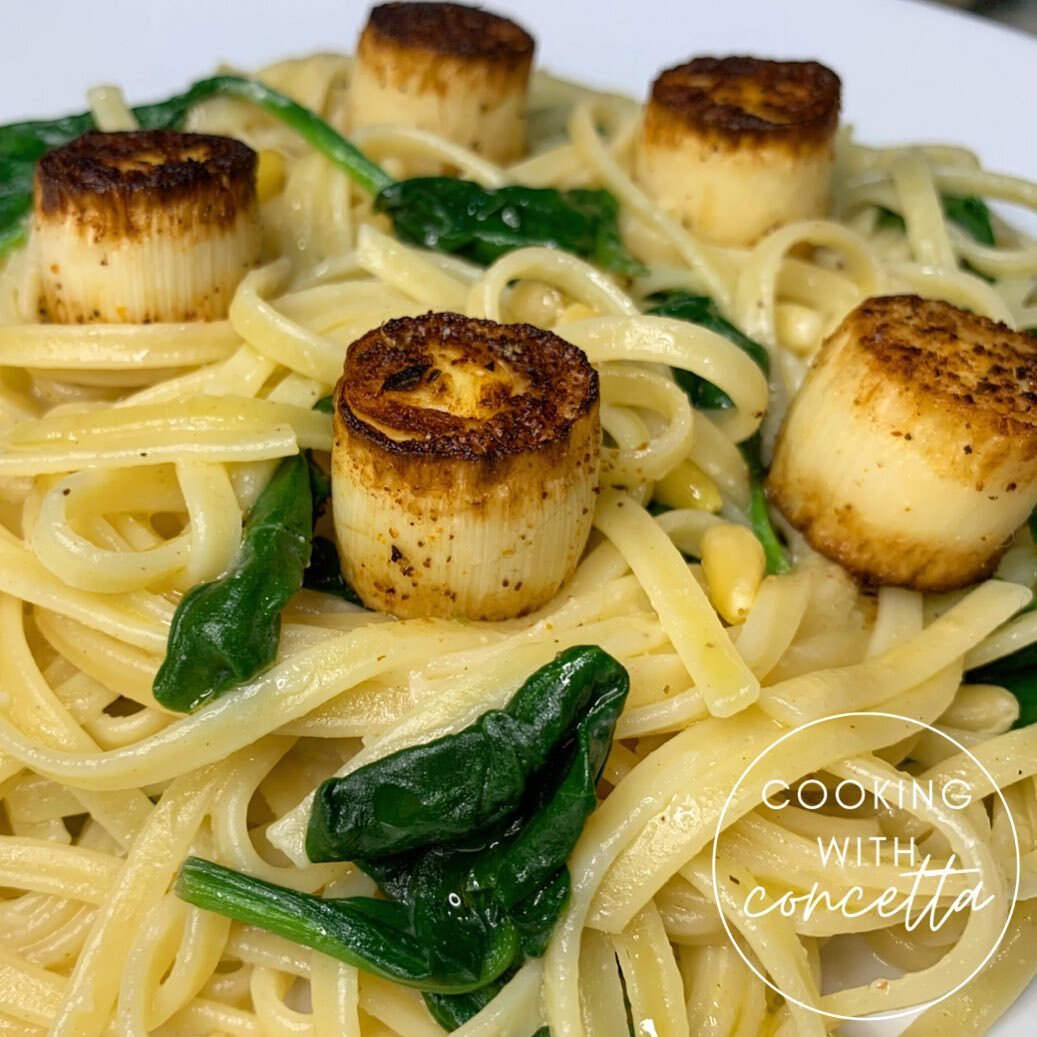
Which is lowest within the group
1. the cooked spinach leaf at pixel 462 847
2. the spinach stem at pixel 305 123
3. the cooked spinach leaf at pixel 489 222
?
the cooked spinach leaf at pixel 462 847

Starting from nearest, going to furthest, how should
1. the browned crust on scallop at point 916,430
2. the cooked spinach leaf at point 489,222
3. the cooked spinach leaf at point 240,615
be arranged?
1. the cooked spinach leaf at point 240,615
2. the browned crust on scallop at point 916,430
3. the cooked spinach leaf at point 489,222

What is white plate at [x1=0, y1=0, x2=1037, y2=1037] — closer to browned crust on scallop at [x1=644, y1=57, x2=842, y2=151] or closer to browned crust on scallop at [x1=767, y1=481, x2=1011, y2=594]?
browned crust on scallop at [x1=644, y1=57, x2=842, y2=151]

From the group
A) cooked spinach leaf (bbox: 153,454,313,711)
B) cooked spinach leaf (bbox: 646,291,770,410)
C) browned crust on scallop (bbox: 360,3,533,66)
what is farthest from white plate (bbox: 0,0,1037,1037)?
cooked spinach leaf (bbox: 153,454,313,711)

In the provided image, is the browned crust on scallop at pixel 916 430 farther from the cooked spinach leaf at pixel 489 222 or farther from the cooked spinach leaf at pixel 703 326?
the cooked spinach leaf at pixel 489 222

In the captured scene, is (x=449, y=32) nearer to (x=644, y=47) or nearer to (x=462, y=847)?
(x=644, y=47)

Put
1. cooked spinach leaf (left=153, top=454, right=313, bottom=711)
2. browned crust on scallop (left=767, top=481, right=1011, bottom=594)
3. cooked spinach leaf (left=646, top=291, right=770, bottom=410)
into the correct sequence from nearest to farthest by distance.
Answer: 1. cooked spinach leaf (left=153, top=454, right=313, bottom=711)
2. browned crust on scallop (left=767, top=481, right=1011, bottom=594)
3. cooked spinach leaf (left=646, top=291, right=770, bottom=410)

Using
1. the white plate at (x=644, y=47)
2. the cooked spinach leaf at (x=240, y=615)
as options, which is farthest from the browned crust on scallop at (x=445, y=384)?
the white plate at (x=644, y=47)
